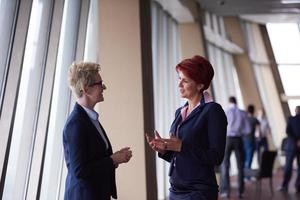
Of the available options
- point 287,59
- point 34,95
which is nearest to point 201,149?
point 34,95

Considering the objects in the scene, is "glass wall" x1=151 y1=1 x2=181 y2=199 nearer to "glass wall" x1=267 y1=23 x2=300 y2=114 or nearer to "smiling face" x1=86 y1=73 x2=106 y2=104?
"smiling face" x1=86 y1=73 x2=106 y2=104

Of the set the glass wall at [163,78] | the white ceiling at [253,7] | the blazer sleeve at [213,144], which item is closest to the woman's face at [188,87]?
the blazer sleeve at [213,144]

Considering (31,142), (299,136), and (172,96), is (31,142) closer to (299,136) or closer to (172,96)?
(172,96)

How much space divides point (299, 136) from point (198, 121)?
17.6 feet

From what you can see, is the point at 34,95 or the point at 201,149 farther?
the point at 34,95

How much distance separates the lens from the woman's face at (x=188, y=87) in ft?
5.95

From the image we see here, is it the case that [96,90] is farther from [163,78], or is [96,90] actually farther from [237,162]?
[237,162]

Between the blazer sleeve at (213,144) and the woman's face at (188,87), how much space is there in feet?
0.47

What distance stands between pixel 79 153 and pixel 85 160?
0.17 feet

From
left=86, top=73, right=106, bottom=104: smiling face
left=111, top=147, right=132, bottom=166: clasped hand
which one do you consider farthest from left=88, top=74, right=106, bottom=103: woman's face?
left=111, top=147, right=132, bottom=166: clasped hand

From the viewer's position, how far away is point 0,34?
2771 mm

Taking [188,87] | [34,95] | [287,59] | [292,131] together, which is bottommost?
[188,87]

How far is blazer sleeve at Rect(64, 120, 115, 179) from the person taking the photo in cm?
179

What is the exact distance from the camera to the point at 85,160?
1807 millimetres
